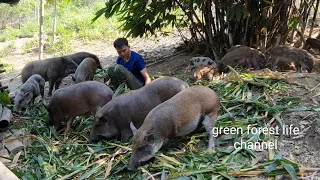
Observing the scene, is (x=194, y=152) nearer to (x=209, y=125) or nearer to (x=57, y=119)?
(x=209, y=125)

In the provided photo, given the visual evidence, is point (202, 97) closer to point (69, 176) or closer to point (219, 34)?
point (69, 176)

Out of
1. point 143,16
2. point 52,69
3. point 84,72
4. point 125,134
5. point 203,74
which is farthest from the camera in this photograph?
point 143,16

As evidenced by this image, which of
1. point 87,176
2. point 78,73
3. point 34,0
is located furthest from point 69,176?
point 34,0

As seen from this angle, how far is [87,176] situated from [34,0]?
20.8 metres

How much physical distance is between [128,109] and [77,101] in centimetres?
97

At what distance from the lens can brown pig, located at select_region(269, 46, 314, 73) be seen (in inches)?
300

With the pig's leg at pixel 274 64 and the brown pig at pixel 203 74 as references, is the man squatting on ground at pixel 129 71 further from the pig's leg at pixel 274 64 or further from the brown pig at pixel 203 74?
the pig's leg at pixel 274 64

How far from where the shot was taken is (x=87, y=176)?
12.8 feet

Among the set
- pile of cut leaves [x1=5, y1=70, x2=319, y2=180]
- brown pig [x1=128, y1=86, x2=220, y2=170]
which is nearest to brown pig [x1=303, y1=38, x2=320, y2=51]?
pile of cut leaves [x1=5, y1=70, x2=319, y2=180]

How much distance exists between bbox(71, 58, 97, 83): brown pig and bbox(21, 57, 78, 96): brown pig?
2.67 feet

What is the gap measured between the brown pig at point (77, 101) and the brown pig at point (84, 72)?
1.72 m

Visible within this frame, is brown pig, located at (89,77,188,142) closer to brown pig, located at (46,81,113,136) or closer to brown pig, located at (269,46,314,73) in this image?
brown pig, located at (46,81,113,136)

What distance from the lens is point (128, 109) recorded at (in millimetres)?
5066

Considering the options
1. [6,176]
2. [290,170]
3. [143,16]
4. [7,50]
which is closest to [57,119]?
[6,176]
